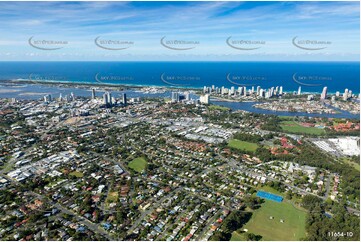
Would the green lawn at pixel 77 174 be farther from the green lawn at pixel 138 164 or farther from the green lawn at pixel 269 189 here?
the green lawn at pixel 269 189

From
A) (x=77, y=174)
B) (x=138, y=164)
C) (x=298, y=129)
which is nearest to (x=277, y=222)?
(x=138, y=164)

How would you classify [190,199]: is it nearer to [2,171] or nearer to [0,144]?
[2,171]

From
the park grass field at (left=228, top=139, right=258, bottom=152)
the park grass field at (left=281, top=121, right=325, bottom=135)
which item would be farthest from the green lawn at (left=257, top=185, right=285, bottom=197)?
the park grass field at (left=281, top=121, right=325, bottom=135)

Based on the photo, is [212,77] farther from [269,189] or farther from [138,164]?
[269,189]

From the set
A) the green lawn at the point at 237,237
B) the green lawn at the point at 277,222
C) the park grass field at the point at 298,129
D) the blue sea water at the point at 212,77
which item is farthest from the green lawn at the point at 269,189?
the blue sea water at the point at 212,77

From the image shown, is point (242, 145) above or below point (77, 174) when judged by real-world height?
above

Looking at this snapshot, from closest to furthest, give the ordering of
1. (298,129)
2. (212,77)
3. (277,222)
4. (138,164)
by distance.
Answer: (277,222)
(138,164)
(298,129)
(212,77)

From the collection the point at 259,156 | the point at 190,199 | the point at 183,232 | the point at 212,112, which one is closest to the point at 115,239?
the point at 183,232
